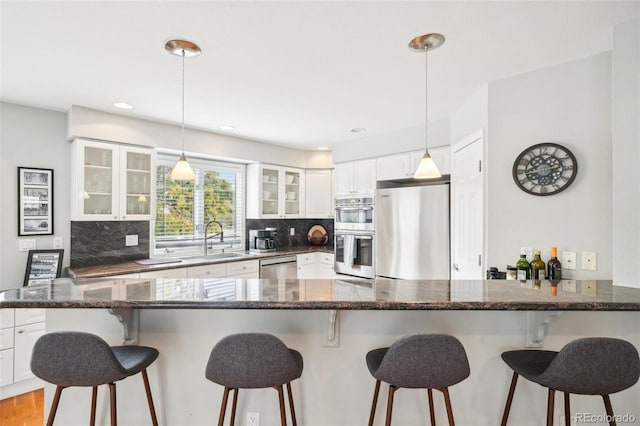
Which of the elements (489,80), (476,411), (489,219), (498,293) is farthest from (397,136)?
(476,411)

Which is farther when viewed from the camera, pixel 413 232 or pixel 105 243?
pixel 413 232

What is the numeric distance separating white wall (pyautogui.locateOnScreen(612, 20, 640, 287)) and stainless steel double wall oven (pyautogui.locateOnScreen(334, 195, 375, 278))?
244cm

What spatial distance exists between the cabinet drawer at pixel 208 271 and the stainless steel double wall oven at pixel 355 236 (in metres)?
1.50

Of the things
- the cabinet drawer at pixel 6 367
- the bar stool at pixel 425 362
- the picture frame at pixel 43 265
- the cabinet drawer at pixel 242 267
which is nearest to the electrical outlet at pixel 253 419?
the bar stool at pixel 425 362

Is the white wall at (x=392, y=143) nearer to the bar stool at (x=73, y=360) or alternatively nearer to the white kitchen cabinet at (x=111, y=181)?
the white kitchen cabinet at (x=111, y=181)

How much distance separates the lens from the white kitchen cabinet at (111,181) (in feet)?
10.2

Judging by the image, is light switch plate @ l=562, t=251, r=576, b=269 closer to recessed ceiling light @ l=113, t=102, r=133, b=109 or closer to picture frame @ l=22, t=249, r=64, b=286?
recessed ceiling light @ l=113, t=102, r=133, b=109

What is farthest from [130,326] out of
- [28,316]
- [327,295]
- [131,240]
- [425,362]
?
[131,240]

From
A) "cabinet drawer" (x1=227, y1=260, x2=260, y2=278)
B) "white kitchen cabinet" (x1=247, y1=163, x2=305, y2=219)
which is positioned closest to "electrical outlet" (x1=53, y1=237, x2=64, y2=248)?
"cabinet drawer" (x1=227, y1=260, x2=260, y2=278)

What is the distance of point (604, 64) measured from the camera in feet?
6.73

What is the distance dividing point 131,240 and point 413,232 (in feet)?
9.87

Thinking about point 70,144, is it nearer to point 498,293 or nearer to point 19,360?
point 19,360

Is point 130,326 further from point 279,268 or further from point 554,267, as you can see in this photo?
point 279,268

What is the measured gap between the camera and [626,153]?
1779mm
